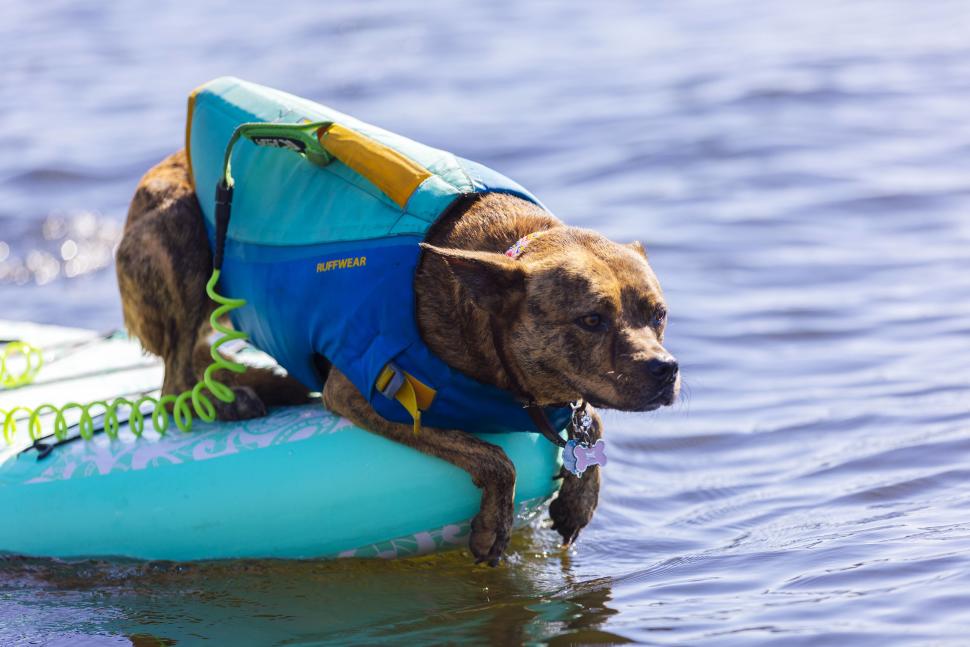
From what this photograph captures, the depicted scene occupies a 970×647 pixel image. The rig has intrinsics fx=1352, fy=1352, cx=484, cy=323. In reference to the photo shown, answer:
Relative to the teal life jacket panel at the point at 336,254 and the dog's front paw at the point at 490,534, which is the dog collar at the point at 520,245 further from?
the dog's front paw at the point at 490,534

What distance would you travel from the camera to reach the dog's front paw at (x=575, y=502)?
4.91 metres

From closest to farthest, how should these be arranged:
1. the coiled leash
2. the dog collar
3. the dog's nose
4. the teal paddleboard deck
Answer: the dog's nose
the dog collar
the teal paddleboard deck
the coiled leash

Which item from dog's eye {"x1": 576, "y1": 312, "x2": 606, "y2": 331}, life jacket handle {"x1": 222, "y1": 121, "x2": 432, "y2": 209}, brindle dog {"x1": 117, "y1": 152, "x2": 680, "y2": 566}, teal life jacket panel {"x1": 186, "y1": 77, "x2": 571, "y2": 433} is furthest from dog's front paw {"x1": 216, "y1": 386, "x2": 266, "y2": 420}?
dog's eye {"x1": 576, "y1": 312, "x2": 606, "y2": 331}

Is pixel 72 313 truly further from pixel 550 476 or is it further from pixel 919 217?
pixel 919 217

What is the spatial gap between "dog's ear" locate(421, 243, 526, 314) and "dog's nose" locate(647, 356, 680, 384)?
0.49 meters

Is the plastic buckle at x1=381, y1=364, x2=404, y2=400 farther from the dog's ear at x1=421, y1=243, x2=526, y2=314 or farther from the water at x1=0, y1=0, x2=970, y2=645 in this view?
the water at x1=0, y1=0, x2=970, y2=645

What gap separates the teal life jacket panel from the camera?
4543 millimetres

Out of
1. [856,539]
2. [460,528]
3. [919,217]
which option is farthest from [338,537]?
[919,217]

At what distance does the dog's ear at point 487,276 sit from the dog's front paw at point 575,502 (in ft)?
2.82

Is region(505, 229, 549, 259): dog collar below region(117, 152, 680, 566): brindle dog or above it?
above

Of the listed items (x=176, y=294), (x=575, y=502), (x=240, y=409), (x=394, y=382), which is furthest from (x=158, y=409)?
(x=575, y=502)

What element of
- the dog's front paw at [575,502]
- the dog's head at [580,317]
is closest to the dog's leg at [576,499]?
the dog's front paw at [575,502]

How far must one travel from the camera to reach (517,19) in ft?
52.4

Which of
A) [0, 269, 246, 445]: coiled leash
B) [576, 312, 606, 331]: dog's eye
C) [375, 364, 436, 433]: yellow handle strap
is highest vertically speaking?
[576, 312, 606, 331]: dog's eye
